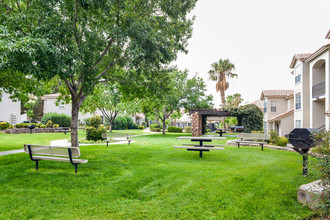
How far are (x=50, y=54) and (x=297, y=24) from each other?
17289 mm

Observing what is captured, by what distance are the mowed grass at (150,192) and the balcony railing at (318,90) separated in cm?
1264

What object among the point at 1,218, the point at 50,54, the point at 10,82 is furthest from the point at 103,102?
the point at 1,218

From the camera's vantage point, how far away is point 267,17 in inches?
651

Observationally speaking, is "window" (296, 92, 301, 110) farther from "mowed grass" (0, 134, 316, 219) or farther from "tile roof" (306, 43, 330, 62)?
"mowed grass" (0, 134, 316, 219)

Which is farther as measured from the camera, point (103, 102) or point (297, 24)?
point (103, 102)

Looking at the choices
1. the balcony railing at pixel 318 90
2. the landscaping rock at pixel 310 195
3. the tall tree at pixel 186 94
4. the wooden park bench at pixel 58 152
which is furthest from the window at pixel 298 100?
the wooden park bench at pixel 58 152

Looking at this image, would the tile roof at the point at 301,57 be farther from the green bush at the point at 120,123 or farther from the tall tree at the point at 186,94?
the green bush at the point at 120,123

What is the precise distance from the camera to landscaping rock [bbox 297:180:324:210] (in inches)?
170

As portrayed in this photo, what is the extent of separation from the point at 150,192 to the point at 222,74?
112 feet

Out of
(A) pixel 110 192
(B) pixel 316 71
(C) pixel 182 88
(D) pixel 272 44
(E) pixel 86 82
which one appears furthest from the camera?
(C) pixel 182 88

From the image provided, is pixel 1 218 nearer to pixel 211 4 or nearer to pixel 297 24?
pixel 211 4

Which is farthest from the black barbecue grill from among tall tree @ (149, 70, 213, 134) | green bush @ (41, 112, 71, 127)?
green bush @ (41, 112, 71, 127)

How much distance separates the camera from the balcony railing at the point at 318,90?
16.7 m

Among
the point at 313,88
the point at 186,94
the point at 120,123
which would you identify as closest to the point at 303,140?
the point at 313,88
